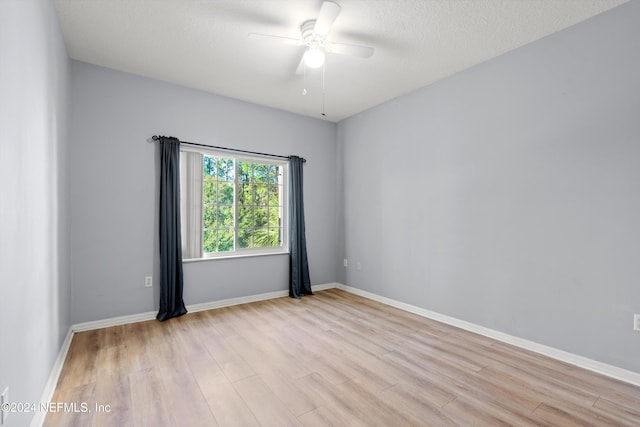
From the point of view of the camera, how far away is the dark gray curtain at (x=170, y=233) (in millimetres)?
3354

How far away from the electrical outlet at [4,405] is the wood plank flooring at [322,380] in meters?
0.62

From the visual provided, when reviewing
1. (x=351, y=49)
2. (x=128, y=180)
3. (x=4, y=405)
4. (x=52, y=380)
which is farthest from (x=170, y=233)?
(x=351, y=49)

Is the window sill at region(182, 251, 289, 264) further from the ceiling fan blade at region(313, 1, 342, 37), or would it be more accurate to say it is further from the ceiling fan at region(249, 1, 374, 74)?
the ceiling fan blade at region(313, 1, 342, 37)

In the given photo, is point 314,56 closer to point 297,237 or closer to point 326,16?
point 326,16

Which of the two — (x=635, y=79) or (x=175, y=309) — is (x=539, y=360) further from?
(x=175, y=309)

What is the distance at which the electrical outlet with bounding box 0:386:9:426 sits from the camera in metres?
1.14

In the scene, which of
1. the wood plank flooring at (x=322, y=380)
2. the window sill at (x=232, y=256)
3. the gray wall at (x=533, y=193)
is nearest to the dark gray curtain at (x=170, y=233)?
the window sill at (x=232, y=256)

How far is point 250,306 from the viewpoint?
384cm

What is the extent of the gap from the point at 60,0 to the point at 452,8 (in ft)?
9.39

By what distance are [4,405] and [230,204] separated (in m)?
2.99

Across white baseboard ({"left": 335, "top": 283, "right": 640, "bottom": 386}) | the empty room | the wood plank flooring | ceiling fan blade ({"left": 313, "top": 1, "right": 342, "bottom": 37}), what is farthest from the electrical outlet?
white baseboard ({"left": 335, "top": 283, "right": 640, "bottom": 386})

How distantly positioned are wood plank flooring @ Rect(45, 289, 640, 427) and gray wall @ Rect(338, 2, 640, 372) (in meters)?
0.41

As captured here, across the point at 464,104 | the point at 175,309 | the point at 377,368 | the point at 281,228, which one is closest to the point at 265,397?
the point at 377,368

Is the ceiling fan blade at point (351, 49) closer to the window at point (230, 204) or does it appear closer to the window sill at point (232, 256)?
the window at point (230, 204)
